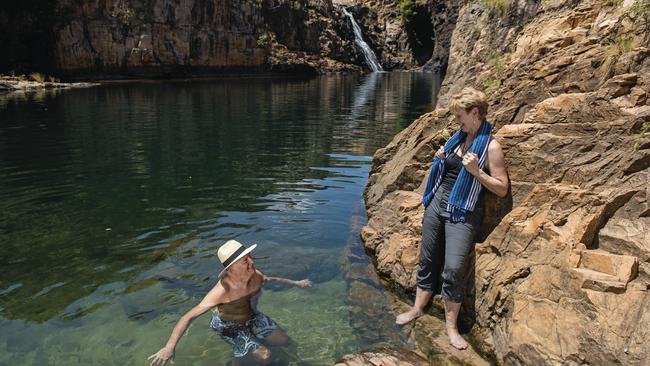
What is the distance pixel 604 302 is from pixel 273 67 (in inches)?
2658

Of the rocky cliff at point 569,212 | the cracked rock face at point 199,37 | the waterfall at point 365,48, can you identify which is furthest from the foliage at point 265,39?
the rocky cliff at point 569,212

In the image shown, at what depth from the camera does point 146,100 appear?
116 ft

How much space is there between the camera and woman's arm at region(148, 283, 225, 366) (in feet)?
17.7

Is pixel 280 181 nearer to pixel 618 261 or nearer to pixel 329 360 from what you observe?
pixel 329 360

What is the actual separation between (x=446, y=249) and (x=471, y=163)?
105 centimetres

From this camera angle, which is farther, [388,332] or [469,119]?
[388,332]

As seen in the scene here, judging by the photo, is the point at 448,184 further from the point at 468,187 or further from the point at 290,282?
the point at 290,282

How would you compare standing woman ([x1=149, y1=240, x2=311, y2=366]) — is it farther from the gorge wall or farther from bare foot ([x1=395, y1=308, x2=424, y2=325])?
the gorge wall

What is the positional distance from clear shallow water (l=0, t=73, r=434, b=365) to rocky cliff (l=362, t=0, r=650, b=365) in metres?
1.54

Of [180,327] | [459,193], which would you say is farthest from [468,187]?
[180,327]

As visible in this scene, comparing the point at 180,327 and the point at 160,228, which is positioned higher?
the point at 180,327

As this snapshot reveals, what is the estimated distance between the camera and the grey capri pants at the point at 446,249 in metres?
5.46

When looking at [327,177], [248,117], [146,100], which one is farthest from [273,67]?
[327,177]

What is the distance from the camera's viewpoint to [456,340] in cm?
549
